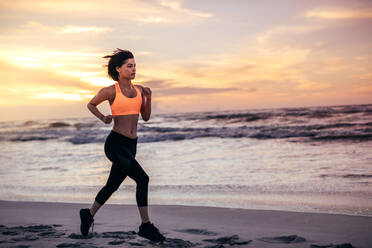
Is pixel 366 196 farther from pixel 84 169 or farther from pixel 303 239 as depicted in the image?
pixel 84 169

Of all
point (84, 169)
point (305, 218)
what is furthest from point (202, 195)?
point (84, 169)

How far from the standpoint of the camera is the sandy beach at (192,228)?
3.75 m

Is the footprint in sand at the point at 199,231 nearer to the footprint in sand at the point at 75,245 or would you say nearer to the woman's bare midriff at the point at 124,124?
the footprint in sand at the point at 75,245

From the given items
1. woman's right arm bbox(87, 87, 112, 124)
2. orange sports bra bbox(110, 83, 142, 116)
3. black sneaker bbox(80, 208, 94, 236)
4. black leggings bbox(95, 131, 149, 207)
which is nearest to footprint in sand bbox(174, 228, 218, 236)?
black leggings bbox(95, 131, 149, 207)

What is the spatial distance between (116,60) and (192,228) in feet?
6.37

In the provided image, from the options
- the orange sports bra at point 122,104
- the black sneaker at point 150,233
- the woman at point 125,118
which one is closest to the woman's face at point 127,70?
the woman at point 125,118

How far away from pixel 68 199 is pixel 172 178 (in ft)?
7.35

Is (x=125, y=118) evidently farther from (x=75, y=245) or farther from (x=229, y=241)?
(x=229, y=241)

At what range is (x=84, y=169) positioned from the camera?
1014 cm

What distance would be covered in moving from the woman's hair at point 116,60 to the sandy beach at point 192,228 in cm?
160

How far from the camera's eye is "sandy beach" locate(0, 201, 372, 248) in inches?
148

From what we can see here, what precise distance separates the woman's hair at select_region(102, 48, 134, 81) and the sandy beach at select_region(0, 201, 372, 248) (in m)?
1.60

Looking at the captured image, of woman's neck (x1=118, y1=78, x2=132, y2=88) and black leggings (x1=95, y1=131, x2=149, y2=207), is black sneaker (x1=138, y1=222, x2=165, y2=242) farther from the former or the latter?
woman's neck (x1=118, y1=78, x2=132, y2=88)

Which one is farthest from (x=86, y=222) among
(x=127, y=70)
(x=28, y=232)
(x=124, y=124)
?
(x=127, y=70)
